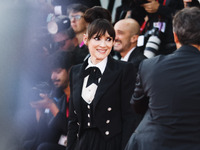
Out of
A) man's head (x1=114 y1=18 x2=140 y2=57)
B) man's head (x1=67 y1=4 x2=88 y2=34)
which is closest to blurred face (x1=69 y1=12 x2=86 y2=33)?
man's head (x1=67 y1=4 x2=88 y2=34)

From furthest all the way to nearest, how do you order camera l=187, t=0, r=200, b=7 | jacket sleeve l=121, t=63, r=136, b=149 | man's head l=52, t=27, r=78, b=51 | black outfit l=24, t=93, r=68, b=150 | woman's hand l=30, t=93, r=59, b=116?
man's head l=52, t=27, r=78, b=51 → woman's hand l=30, t=93, r=59, b=116 → black outfit l=24, t=93, r=68, b=150 → camera l=187, t=0, r=200, b=7 → jacket sleeve l=121, t=63, r=136, b=149

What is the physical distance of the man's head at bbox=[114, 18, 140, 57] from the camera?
3.67m

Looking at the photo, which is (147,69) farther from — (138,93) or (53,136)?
(53,136)

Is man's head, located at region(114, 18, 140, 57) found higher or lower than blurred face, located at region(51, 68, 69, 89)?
higher

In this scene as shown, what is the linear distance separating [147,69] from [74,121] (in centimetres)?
80

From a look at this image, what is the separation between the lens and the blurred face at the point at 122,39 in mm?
3660

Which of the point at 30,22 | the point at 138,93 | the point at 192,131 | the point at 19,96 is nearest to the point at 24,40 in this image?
the point at 30,22

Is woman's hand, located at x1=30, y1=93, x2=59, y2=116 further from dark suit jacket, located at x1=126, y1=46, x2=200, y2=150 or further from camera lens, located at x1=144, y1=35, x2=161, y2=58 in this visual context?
dark suit jacket, located at x1=126, y1=46, x2=200, y2=150

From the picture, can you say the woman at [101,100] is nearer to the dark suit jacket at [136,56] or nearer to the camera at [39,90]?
the dark suit jacket at [136,56]

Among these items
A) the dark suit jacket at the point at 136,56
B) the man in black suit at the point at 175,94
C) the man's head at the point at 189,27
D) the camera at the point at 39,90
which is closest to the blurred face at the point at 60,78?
the camera at the point at 39,90

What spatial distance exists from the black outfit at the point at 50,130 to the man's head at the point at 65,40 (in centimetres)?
86

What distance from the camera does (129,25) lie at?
3775 mm

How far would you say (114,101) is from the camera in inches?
88.0

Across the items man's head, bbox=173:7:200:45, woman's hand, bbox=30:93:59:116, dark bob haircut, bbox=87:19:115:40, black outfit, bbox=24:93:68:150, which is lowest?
black outfit, bbox=24:93:68:150
